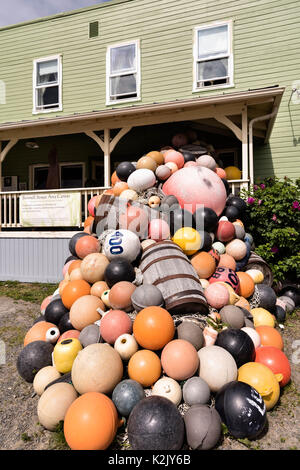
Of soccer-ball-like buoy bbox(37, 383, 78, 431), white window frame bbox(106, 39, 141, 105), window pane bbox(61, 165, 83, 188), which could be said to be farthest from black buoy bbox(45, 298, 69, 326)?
white window frame bbox(106, 39, 141, 105)

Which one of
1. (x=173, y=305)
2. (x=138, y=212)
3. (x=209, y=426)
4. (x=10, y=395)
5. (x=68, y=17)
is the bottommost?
(x=10, y=395)

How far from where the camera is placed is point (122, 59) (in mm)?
10750

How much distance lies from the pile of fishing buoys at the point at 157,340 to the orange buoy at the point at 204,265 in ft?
0.06

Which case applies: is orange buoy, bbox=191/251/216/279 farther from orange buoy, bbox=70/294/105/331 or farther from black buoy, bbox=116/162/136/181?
black buoy, bbox=116/162/136/181

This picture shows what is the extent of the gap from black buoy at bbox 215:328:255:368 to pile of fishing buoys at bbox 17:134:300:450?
0.01 metres

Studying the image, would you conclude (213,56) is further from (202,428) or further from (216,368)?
(202,428)

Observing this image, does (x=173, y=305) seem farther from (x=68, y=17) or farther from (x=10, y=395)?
(x=68, y=17)

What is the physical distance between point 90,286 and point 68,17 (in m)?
11.8

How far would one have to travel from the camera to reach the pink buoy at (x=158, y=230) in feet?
16.7

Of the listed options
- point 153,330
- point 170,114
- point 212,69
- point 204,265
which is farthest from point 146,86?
point 153,330

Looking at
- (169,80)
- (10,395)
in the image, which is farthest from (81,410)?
(169,80)

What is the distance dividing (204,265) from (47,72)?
11165mm

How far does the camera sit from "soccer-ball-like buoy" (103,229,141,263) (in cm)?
457
